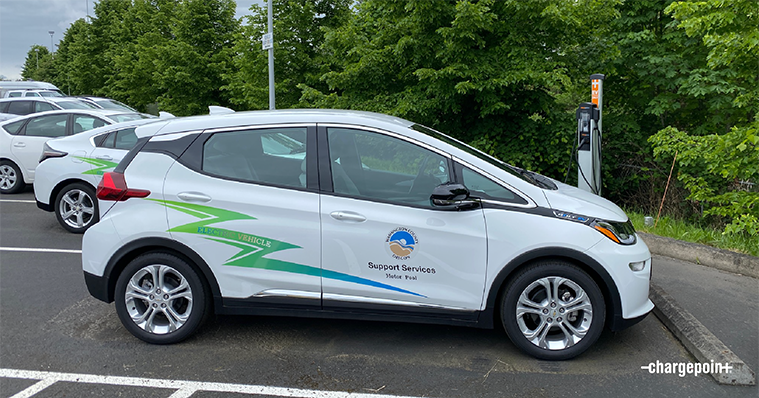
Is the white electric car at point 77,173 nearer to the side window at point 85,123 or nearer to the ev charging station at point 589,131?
the side window at point 85,123

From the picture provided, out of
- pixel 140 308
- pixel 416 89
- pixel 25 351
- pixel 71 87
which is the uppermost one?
pixel 71 87

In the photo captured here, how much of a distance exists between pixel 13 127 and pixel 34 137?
461 mm

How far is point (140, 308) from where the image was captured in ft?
14.2

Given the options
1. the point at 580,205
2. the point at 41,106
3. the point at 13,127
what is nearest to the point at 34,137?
the point at 13,127

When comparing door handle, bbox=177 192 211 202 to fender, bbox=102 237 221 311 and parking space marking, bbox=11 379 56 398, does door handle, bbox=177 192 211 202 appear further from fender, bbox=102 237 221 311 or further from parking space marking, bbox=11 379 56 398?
parking space marking, bbox=11 379 56 398

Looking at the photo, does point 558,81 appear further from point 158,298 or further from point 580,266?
point 158,298

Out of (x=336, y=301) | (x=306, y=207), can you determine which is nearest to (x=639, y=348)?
(x=336, y=301)

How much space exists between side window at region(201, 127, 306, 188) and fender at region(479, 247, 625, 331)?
5.26 feet

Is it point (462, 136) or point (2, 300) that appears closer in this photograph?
point (2, 300)

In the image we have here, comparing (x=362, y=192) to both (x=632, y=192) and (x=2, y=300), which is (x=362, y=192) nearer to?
(x=2, y=300)

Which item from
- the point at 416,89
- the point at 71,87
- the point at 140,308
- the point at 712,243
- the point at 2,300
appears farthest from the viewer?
the point at 71,87

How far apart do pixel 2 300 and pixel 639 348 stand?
533cm

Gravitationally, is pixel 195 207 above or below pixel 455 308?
above

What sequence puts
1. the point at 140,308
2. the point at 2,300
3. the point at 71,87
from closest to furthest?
the point at 140,308 < the point at 2,300 < the point at 71,87
